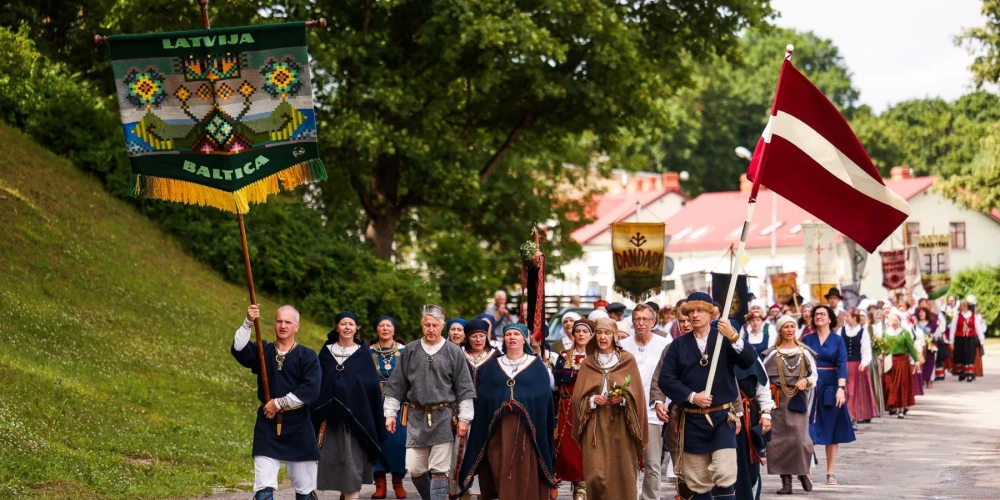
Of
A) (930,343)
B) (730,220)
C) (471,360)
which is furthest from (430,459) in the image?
Answer: (730,220)

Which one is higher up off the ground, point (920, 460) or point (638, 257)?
point (638, 257)

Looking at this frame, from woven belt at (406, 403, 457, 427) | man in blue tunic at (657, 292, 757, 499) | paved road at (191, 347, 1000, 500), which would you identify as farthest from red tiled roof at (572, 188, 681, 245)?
man in blue tunic at (657, 292, 757, 499)

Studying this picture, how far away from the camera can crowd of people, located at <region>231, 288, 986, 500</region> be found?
11.2 meters

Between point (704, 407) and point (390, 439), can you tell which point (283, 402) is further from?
point (390, 439)

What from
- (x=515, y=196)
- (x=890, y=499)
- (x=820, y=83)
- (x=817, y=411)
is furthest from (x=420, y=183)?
(x=820, y=83)

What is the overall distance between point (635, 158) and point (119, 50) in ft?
131

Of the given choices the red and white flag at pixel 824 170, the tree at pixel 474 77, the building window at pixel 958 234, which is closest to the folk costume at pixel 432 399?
the red and white flag at pixel 824 170

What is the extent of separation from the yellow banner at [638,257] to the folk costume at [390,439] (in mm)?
6939

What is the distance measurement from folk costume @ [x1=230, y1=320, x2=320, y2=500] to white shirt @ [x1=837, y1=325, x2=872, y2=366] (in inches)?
441

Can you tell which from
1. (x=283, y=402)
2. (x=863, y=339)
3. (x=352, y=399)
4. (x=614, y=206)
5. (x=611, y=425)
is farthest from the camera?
(x=614, y=206)

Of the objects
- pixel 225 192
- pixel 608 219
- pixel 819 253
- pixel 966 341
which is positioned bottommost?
pixel 966 341

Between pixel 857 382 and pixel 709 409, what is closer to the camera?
pixel 709 409

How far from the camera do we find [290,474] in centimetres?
1127

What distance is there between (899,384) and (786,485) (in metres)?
12.3
